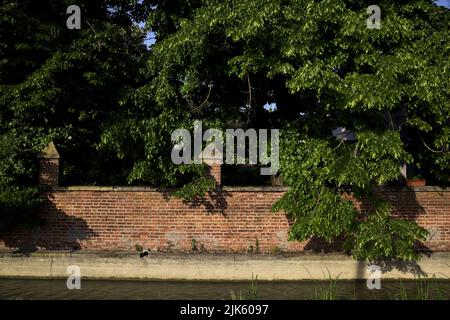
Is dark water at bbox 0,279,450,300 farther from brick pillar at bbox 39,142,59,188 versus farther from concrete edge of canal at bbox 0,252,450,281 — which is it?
brick pillar at bbox 39,142,59,188

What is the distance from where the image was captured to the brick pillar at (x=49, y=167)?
1212 cm

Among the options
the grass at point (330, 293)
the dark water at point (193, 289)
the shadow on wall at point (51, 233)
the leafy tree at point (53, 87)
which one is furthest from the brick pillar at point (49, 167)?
the grass at point (330, 293)

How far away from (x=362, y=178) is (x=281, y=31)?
3.34 meters

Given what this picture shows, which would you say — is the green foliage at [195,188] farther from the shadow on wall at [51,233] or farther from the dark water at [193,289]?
the shadow on wall at [51,233]

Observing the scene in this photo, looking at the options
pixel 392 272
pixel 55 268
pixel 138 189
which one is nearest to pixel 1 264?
pixel 55 268

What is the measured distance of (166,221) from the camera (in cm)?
1213

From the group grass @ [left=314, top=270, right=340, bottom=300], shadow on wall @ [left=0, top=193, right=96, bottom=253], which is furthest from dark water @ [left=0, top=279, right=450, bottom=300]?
shadow on wall @ [left=0, top=193, right=96, bottom=253]

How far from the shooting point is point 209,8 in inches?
403

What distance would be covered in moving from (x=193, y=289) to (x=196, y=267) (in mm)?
863

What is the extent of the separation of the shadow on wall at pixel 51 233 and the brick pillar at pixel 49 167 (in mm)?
323

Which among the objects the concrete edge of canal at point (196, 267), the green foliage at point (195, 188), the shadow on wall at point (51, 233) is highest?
the green foliage at point (195, 188)

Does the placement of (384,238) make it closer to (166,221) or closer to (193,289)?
(193,289)

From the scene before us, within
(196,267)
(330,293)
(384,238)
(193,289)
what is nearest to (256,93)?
(196,267)
